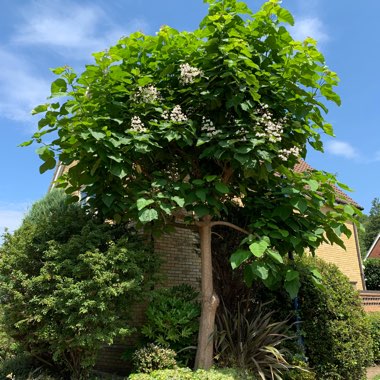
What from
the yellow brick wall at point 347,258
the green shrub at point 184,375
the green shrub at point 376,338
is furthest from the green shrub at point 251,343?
the yellow brick wall at point 347,258

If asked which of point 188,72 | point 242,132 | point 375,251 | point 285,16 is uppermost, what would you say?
point 375,251

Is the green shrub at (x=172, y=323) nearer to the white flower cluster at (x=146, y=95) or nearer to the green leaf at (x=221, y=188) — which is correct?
the green leaf at (x=221, y=188)

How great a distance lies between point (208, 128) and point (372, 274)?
64.1ft

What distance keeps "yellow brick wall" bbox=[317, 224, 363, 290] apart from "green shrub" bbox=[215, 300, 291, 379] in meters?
9.15

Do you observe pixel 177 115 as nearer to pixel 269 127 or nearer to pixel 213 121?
pixel 213 121

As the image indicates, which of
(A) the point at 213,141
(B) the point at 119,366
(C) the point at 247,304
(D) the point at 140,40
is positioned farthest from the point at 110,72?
(B) the point at 119,366

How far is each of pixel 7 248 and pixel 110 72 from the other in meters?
3.46

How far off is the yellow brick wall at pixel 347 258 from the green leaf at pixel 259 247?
35.3 feet

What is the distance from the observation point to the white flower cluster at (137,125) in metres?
6.40

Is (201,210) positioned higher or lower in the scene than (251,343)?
higher

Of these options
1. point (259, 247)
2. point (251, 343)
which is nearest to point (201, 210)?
point (259, 247)

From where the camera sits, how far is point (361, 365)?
27.2 ft

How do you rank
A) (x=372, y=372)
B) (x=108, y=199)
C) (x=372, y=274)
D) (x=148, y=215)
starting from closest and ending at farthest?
(x=148, y=215) → (x=108, y=199) → (x=372, y=372) → (x=372, y=274)

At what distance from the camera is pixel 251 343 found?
24.0ft
